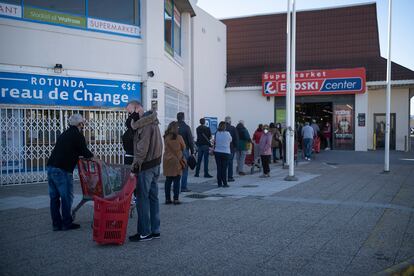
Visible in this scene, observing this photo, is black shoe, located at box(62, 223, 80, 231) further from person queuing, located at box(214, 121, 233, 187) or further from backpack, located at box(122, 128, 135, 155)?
person queuing, located at box(214, 121, 233, 187)

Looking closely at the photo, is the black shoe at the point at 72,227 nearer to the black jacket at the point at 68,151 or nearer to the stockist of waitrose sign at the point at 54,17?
the black jacket at the point at 68,151

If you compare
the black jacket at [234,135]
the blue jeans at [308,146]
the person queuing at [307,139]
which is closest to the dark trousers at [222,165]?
A: the black jacket at [234,135]

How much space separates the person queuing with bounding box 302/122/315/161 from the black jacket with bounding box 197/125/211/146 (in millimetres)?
7648

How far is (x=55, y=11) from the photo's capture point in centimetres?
1179

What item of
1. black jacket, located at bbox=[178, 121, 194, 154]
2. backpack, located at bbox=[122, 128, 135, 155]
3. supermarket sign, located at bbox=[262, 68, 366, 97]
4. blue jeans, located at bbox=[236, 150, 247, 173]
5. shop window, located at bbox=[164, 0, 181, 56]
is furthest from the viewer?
supermarket sign, located at bbox=[262, 68, 366, 97]

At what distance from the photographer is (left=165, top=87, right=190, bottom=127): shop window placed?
14797mm

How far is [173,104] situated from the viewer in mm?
15695

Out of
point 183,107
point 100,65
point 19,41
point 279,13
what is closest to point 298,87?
point 279,13

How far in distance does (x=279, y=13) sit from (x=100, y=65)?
55.5ft

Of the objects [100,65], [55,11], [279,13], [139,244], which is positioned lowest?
[139,244]

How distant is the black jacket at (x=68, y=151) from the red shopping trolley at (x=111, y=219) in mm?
1189

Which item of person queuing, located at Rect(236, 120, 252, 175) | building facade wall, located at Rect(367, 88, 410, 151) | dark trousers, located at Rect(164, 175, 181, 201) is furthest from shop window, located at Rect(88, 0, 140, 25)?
building facade wall, located at Rect(367, 88, 410, 151)

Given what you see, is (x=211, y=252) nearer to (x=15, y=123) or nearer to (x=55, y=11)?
(x=15, y=123)

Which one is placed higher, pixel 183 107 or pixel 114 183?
pixel 183 107
